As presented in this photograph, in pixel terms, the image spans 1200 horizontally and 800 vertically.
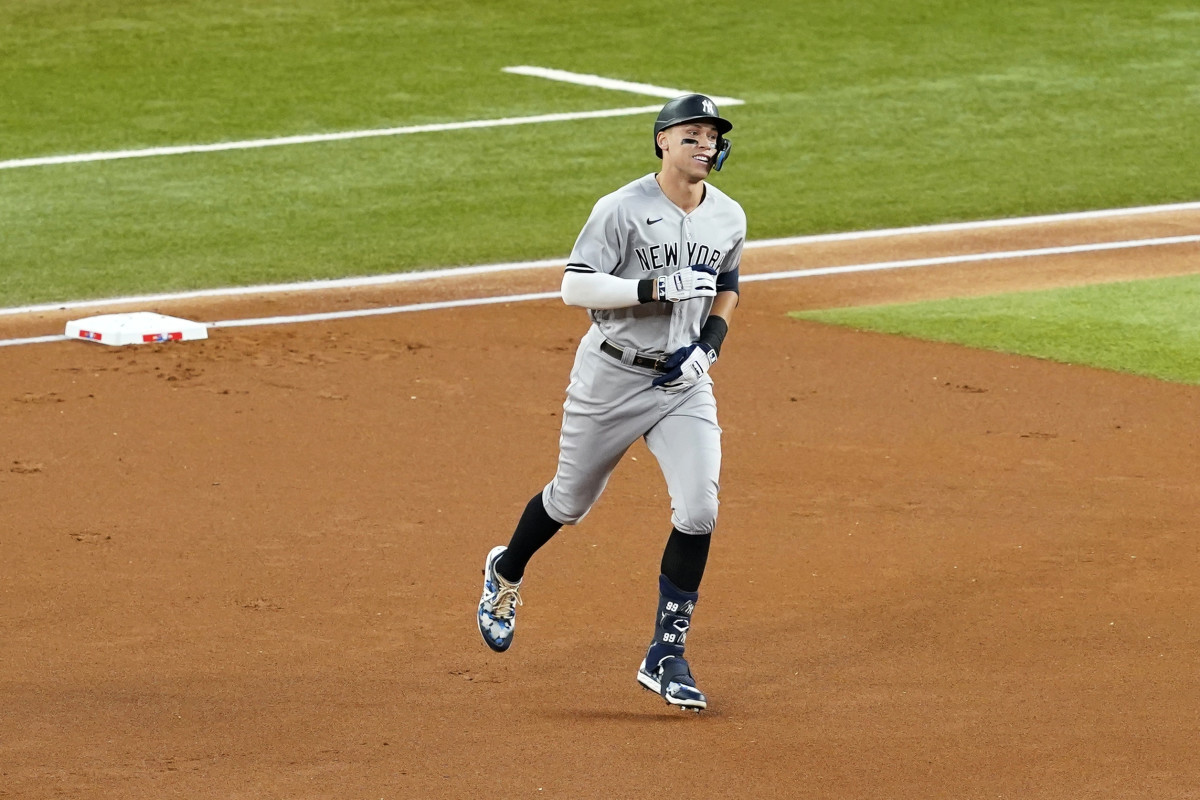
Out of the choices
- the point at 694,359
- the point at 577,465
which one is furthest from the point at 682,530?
the point at 694,359

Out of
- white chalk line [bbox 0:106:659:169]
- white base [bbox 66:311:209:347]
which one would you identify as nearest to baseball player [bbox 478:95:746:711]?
white base [bbox 66:311:209:347]

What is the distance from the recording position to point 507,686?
6453mm

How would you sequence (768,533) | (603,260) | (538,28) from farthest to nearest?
1. (538,28)
2. (768,533)
3. (603,260)

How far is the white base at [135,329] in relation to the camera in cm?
1165

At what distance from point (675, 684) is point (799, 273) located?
26.6 ft

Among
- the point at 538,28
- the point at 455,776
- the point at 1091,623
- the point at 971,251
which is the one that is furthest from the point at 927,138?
the point at 455,776

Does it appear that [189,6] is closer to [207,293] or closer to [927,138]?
[927,138]

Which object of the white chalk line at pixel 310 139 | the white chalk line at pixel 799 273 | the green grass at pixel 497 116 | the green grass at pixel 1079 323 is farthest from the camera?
the white chalk line at pixel 310 139

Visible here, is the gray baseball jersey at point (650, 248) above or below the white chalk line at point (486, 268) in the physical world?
above

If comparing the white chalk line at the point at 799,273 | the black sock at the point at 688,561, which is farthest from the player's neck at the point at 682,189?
the white chalk line at the point at 799,273

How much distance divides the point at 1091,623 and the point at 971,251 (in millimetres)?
7833

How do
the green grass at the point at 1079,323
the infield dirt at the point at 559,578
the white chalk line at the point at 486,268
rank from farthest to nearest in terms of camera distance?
the white chalk line at the point at 486,268 → the green grass at the point at 1079,323 → the infield dirt at the point at 559,578

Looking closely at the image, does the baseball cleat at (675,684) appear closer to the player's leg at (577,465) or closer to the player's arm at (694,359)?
the player's leg at (577,465)

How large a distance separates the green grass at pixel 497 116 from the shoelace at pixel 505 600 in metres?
7.37
